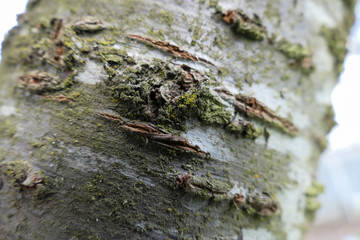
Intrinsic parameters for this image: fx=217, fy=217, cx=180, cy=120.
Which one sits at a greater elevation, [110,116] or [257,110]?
[257,110]

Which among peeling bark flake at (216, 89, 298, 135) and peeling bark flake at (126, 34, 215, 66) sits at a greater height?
peeling bark flake at (126, 34, 215, 66)

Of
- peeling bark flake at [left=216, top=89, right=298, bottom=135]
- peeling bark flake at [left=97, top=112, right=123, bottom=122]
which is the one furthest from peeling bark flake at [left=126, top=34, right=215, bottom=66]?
peeling bark flake at [left=97, top=112, right=123, bottom=122]

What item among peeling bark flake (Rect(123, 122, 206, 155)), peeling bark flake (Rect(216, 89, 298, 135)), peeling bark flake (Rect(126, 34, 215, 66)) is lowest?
peeling bark flake (Rect(123, 122, 206, 155))

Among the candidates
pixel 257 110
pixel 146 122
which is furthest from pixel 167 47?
pixel 257 110

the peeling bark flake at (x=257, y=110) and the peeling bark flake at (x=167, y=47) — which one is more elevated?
the peeling bark flake at (x=167, y=47)

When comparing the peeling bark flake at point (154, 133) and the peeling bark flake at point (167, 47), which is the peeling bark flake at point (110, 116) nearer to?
the peeling bark flake at point (154, 133)

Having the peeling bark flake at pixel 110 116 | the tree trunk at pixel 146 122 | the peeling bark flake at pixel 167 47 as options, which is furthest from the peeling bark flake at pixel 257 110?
the peeling bark flake at pixel 110 116

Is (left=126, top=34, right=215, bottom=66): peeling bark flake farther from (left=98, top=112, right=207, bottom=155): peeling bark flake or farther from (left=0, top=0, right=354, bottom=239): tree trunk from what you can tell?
(left=98, top=112, right=207, bottom=155): peeling bark flake

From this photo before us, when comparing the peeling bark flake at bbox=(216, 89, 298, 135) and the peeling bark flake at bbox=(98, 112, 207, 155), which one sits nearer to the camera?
the peeling bark flake at bbox=(98, 112, 207, 155)

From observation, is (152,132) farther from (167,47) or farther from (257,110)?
(257,110)

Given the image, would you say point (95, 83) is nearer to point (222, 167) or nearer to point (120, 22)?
point (120, 22)
